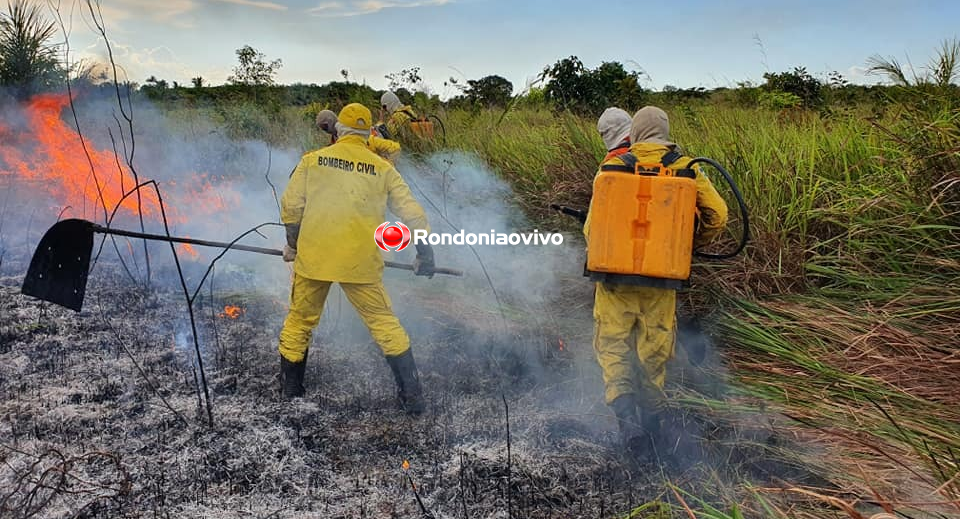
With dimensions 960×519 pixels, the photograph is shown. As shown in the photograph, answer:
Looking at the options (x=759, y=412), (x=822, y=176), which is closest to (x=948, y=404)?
(x=759, y=412)

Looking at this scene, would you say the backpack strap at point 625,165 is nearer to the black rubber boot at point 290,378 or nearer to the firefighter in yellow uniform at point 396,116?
the black rubber boot at point 290,378

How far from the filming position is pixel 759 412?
11.9 feet

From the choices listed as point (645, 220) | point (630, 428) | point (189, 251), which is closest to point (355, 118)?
point (645, 220)

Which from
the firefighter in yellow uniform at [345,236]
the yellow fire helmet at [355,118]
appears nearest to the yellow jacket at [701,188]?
the firefighter in yellow uniform at [345,236]

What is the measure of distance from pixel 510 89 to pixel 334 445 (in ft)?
28.8

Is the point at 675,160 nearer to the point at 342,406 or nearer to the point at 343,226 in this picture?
the point at 343,226

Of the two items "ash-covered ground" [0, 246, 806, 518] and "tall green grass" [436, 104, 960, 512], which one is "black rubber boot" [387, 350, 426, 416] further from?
"tall green grass" [436, 104, 960, 512]

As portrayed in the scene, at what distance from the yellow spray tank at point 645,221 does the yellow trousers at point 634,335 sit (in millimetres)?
228

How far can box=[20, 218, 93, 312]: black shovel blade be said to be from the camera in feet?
13.4

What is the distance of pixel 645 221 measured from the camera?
3.33 m

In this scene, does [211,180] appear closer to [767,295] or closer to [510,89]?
[510,89]

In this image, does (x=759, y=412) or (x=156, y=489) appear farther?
(x=759, y=412)

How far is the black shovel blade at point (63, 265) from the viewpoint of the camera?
409 cm

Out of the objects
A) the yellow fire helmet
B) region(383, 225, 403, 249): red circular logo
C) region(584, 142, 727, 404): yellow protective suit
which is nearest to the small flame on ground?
region(383, 225, 403, 249): red circular logo
